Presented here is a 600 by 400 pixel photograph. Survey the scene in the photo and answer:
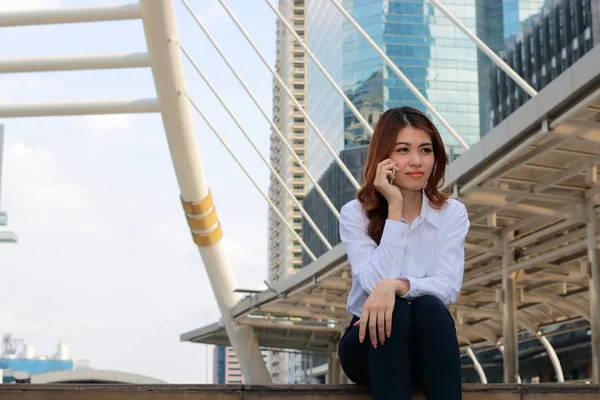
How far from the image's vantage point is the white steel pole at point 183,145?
1548 centimetres

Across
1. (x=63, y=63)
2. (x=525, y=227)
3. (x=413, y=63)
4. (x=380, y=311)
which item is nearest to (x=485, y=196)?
(x=525, y=227)

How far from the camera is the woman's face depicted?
11.3ft

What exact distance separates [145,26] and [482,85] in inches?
2366

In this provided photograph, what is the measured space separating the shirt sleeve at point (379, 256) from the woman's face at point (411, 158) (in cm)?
19

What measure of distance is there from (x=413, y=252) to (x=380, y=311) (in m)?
0.39

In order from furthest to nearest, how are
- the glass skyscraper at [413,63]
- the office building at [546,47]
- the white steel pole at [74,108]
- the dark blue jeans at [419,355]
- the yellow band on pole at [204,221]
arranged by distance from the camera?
the glass skyscraper at [413,63] → the office building at [546,47] → the yellow band on pole at [204,221] → the white steel pole at [74,108] → the dark blue jeans at [419,355]

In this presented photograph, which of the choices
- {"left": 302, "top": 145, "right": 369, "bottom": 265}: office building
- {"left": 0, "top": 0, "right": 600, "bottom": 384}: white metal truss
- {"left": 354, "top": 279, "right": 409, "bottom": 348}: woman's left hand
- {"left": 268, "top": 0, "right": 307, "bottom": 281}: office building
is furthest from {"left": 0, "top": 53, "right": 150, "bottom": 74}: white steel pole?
{"left": 268, "top": 0, "right": 307, "bottom": 281}: office building

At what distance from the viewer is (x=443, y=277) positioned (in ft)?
10.8

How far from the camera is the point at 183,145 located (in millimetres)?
18344

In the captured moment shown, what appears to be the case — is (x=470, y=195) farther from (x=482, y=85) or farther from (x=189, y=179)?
(x=482, y=85)

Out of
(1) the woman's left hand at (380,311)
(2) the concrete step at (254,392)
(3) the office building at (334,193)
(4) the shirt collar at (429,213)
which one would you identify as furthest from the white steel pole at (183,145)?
(3) the office building at (334,193)

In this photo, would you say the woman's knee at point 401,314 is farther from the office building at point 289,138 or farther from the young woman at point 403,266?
the office building at point 289,138

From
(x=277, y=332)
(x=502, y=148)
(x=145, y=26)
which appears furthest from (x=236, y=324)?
(x=502, y=148)

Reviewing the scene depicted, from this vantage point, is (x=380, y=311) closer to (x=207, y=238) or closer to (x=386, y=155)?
Answer: (x=386, y=155)
